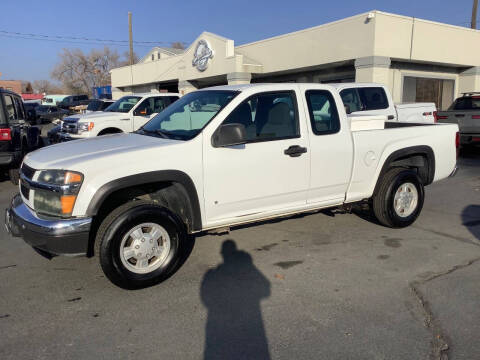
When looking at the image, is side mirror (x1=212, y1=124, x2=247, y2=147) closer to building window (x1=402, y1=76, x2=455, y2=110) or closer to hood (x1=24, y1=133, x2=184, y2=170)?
hood (x1=24, y1=133, x2=184, y2=170)

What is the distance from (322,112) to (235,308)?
8.25 feet

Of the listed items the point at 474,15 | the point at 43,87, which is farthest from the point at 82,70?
the point at 474,15

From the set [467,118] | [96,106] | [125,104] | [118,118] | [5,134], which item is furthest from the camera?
[96,106]

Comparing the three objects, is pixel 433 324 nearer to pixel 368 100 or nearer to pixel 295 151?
pixel 295 151

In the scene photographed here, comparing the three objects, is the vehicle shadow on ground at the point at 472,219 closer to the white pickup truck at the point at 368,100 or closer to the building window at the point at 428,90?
the white pickup truck at the point at 368,100

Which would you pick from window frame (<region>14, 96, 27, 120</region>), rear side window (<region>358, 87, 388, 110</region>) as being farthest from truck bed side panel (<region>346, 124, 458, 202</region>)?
window frame (<region>14, 96, 27, 120</region>)

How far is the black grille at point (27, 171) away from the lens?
3.83 meters

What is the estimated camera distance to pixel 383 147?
5.26 m

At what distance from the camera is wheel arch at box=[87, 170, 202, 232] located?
3570mm

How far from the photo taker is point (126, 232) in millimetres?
3725

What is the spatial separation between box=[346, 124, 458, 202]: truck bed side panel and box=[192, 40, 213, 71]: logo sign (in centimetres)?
1982

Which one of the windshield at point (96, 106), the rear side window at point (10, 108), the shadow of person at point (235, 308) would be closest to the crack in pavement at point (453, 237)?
the shadow of person at point (235, 308)

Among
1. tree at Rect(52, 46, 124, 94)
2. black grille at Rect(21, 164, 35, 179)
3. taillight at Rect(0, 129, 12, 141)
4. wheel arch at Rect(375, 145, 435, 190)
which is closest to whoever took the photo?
black grille at Rect(21, 164, 35, 179)

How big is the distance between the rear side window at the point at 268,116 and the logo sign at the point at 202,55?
20414mm
